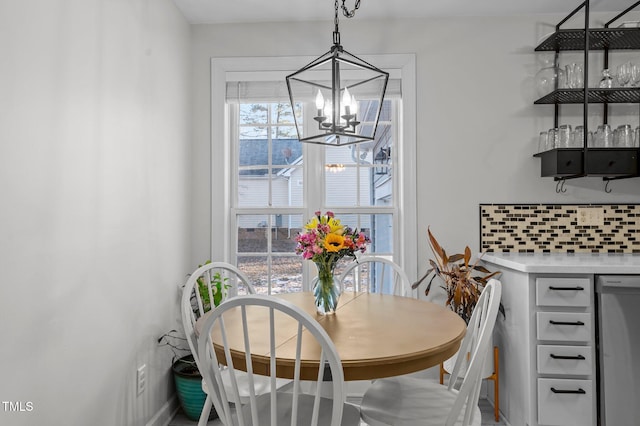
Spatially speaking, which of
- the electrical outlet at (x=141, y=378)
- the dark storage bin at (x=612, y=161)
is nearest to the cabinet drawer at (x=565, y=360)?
the dark storage bin at (x=612, y=161)

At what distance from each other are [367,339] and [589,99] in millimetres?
2378

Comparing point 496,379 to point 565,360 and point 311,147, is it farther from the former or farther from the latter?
point 311,147

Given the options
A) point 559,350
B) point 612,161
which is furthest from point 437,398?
point 612,161

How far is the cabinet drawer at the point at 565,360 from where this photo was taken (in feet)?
7.22

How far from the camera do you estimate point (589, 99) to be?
282 cm

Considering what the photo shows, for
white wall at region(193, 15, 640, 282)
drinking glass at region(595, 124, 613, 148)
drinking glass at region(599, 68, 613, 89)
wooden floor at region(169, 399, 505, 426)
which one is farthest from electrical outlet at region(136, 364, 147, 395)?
drinking glass at region(599, 68, 613, 89)

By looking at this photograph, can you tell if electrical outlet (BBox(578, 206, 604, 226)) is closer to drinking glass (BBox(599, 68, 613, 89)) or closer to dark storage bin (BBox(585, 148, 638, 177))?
dark storage bin (BBox(585, 148, 638, 177))

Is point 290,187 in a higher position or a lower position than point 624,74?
lower

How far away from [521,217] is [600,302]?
882 mm

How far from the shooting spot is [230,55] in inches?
122

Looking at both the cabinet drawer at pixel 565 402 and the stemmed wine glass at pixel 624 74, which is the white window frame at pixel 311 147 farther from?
the stemmed wine glass at pixel 624 74

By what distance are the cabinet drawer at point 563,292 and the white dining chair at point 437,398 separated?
1.93 ft

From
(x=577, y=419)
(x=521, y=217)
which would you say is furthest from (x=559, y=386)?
(x=521, y=217)

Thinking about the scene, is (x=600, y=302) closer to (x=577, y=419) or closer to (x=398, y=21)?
(x=577, y=419)
